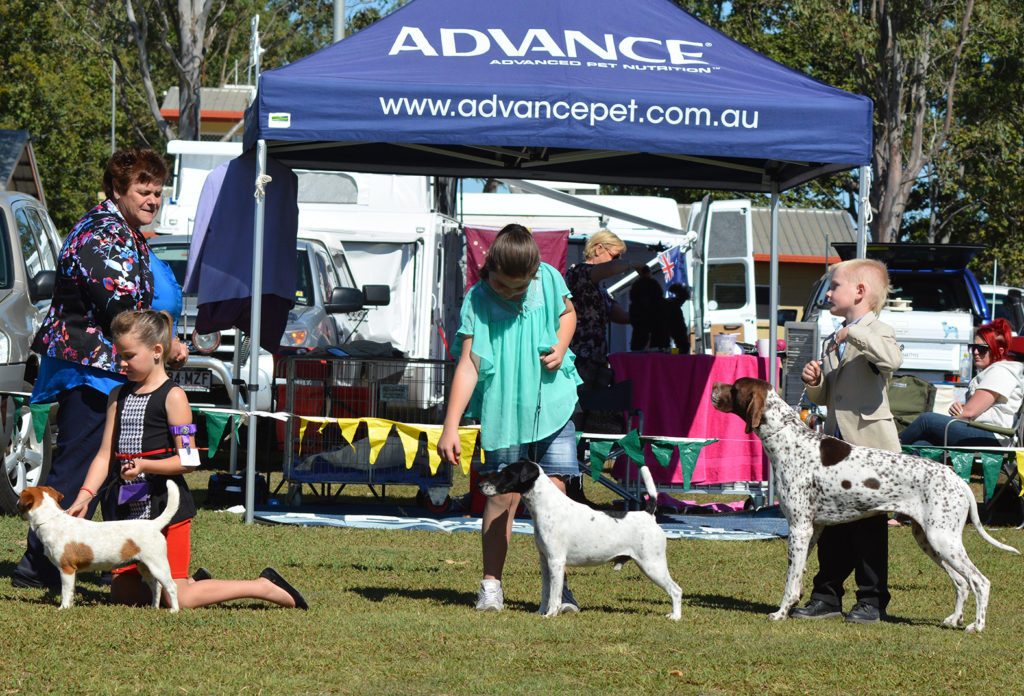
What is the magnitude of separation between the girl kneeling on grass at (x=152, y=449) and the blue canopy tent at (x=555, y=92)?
9.22 ft

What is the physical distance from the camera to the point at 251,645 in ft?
16.5

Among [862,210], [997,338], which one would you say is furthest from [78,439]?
[997,338]

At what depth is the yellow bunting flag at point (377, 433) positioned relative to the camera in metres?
9.04

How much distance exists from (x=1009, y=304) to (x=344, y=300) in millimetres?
11362

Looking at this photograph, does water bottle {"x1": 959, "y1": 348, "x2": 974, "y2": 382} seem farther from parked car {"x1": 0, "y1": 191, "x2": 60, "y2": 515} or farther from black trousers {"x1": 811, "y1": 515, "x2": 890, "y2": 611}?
parked car {"x1": 0, "y1": 191, "x2": 60, "y2": 515}

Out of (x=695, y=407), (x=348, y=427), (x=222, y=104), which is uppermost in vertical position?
(x=222, y=104)

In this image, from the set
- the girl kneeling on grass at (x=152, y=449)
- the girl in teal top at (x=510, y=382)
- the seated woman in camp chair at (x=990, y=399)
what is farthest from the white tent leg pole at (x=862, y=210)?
the girl kneeling on grass at (x=152, y=449)

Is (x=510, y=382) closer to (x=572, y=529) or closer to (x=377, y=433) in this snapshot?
(x=572, y=529)

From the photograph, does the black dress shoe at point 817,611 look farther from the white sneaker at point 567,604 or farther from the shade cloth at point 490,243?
the shade cloth at point 490,243

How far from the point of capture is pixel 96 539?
17.6ft

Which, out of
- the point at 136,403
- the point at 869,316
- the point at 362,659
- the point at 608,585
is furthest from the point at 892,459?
the point at 136,403

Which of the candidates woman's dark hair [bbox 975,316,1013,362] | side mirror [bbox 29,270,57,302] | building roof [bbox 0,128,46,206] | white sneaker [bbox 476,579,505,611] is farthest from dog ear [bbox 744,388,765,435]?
building roof [bbox 0,128,46,206]

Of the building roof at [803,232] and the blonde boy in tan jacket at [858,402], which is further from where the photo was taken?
the building roof at [803,232]

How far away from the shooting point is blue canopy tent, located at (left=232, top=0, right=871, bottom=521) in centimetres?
814
